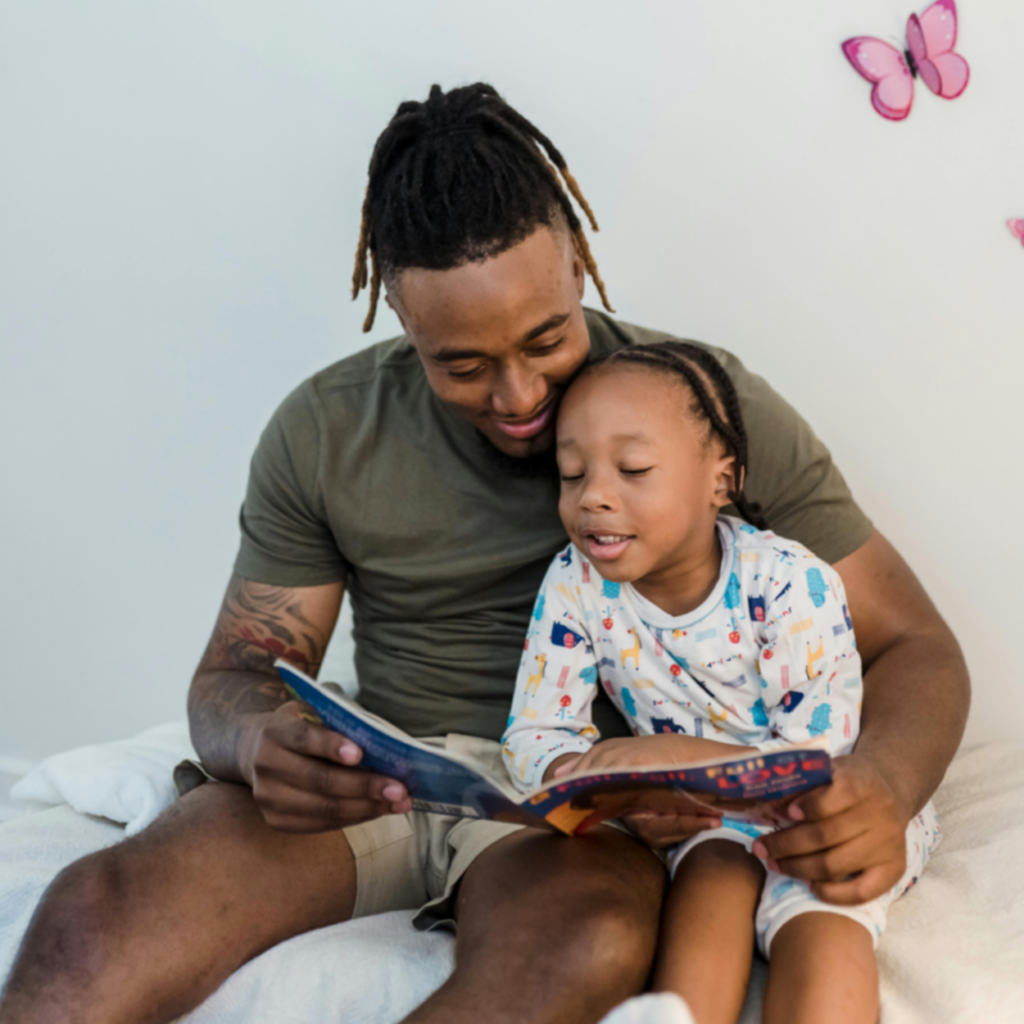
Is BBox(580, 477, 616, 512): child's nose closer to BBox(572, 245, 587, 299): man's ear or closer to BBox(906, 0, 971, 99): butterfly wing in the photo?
BBox(572, 245, 587, 299): man's ear

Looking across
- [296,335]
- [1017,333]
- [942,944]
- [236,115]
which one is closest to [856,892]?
[942,944]

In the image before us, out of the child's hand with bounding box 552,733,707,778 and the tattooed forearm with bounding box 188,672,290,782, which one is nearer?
the child's hand with bounding box 552,733,707,778

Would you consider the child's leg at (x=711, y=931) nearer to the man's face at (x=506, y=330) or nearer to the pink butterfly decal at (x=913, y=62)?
the man's face at (x=506, y=330)

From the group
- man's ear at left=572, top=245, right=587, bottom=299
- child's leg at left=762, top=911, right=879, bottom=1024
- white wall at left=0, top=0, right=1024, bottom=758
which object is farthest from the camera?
white wall at left=0, top=0, right=1024, bottom=758

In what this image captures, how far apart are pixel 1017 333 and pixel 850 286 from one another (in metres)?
0.29

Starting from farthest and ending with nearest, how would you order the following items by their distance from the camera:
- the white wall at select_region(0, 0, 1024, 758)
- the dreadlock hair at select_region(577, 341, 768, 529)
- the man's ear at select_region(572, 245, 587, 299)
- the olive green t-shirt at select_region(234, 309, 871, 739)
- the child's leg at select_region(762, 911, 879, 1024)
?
the white wall at select_region(0, 0, 1024, 758), the olive green t-shirt at select_region(234, 309, 871, 739), the man's ear at select_region(572, 245, 587, 299), the dreadlock hair at select_region(577, 341, 768, 529), the child's leg at select_region(762, 911, 879, 1024)

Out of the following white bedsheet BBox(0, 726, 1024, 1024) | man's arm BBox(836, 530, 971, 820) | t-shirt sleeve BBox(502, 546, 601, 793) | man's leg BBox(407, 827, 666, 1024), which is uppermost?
t-shirt sleeve BBox(502, 546, 601, 793)

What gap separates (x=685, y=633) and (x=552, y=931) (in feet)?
1.41

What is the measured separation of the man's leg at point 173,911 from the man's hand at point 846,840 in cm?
61

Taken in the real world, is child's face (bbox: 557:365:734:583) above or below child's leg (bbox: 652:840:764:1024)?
above

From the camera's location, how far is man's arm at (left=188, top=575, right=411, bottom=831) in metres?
1.20

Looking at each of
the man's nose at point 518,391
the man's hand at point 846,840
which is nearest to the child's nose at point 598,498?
the man's nose at point 518,391

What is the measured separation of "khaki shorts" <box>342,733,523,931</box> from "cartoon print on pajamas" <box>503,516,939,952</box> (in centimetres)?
11

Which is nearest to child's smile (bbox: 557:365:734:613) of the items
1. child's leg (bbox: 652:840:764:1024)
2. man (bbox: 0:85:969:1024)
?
man (bbox: 0:85:969:1024)
